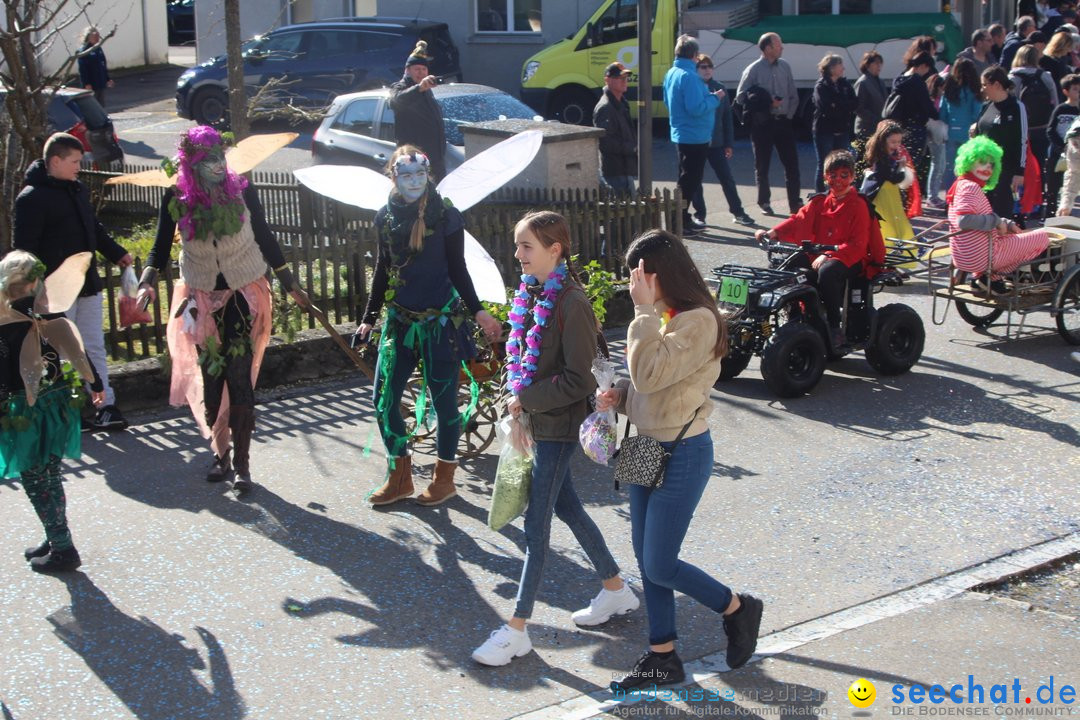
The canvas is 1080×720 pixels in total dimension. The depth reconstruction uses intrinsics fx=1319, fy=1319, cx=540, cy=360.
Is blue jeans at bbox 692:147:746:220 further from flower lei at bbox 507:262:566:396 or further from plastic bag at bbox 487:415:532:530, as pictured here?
plastic bag at bbox 487:415:532:530

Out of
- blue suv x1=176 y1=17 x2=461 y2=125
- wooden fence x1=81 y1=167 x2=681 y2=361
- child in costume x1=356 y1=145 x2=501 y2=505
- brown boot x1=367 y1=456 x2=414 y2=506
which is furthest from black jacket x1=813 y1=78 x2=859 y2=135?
blue suv x1=176 y1=17 x2=461 y2=125

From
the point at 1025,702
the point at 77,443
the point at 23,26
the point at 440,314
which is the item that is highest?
the point at 23,26

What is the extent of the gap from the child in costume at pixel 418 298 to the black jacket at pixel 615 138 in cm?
649

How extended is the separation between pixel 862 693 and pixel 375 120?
1116cm

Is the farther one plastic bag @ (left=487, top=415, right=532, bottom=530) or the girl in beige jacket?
plastic bag @ (left=487, top=415, right=532, bottom=530)

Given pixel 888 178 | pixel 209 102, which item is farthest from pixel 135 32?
pixel 888 178

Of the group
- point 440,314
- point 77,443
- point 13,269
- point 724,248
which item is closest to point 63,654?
point 77,443

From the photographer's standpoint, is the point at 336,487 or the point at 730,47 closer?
the point at 336,487

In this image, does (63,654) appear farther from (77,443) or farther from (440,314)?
(440,314)

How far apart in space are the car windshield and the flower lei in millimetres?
9732

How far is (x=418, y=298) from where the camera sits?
20.6 feet

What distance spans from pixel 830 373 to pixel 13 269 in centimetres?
535

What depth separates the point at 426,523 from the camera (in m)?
6.32

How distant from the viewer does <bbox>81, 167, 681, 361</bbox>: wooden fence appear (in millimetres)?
9031
